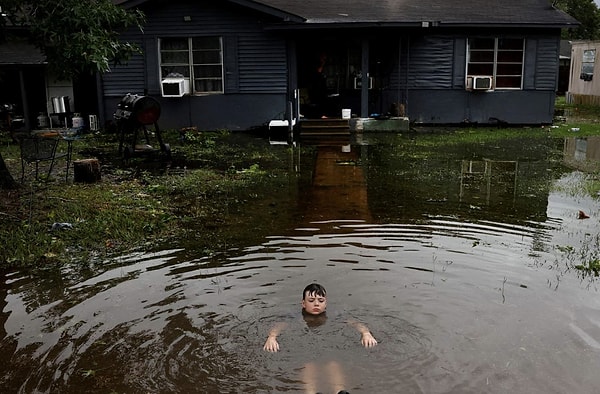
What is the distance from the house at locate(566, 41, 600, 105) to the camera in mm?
28719

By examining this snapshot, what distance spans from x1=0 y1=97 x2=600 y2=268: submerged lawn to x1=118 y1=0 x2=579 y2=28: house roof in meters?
4.59

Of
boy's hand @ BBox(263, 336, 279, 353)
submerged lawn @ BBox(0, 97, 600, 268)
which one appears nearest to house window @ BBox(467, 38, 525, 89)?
submerged lawn @ BBox(0, 97, 600, 268)

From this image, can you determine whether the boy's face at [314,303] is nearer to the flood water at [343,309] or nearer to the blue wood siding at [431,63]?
the flood water at [343,309]

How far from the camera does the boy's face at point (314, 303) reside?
5586mm

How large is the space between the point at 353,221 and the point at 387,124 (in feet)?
33.9

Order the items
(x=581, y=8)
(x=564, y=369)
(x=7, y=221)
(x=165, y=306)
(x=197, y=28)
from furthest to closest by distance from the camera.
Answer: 1. (x=581, y=8)
2. (x=197, y=28)
3. (x=7, y=221)
4. (x=165, y=306)
5. (x=564, y=369)

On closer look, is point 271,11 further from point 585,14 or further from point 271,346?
point 585,14

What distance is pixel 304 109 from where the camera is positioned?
20.2 meters

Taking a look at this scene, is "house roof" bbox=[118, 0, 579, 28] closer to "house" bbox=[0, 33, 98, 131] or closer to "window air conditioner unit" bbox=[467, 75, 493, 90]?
"window air conditioner unit" bbox=[467, 75, 493, 90]

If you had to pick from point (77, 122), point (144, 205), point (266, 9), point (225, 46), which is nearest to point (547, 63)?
point (266, 9)

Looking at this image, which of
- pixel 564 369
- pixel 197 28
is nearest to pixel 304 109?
pixel 197 28

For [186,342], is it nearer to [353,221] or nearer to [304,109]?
[353,221]

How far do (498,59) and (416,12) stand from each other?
2965 millimetres

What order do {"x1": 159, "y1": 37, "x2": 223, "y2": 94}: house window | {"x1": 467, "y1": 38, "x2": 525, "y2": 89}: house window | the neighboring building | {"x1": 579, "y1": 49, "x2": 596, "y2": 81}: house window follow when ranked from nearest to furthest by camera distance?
Result: {"x1": 159, "y1": 37, "x2": 223, "y2": 94}: house window < {"x1": 467, "y1": 38, "x2": 525, "y2": 89}: house window < {"x1": 579, "y1": 49, "x2": 596, "y2": 81}: house window < the neighboring building
